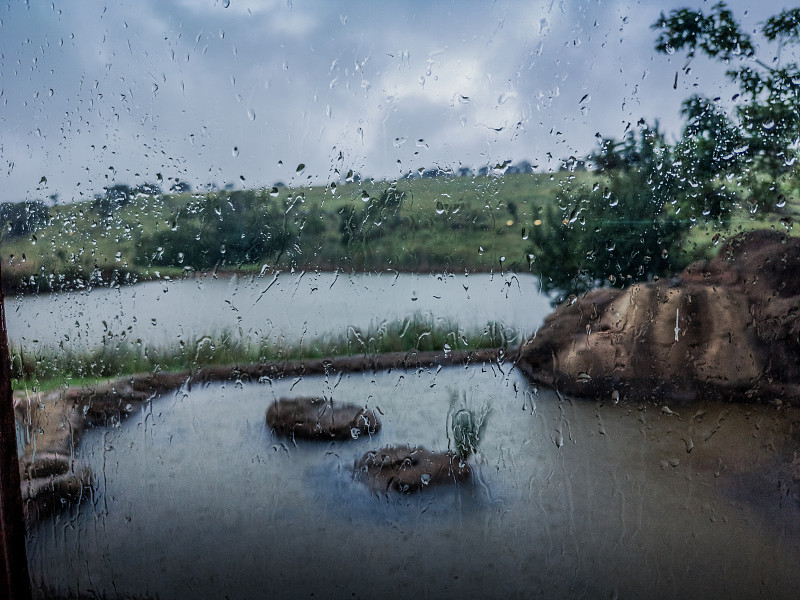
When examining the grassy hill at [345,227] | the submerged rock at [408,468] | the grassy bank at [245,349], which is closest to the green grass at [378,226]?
the grassy hill at [345,227]

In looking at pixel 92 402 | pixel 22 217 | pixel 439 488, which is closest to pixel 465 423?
pixel 439 488

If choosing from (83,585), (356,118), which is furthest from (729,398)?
(83,585)

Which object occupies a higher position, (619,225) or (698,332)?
(619,225)

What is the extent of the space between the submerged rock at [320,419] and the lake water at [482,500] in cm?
2

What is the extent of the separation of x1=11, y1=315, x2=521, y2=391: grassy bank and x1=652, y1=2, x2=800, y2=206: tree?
0.56 meters

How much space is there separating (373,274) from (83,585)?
103cm

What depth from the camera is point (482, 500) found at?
1229 millimetres

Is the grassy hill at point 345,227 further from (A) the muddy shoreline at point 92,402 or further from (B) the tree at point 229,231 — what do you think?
(A) the muddy shoreline at point 92,402

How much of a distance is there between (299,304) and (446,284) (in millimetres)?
307

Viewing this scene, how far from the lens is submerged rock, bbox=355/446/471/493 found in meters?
1.23

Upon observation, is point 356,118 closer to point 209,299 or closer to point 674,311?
point 209,299

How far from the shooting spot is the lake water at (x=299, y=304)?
1205 mm

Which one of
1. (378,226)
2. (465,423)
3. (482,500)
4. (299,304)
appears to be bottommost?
Result: (482,500)

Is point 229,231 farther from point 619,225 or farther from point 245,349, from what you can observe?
point 619,225
